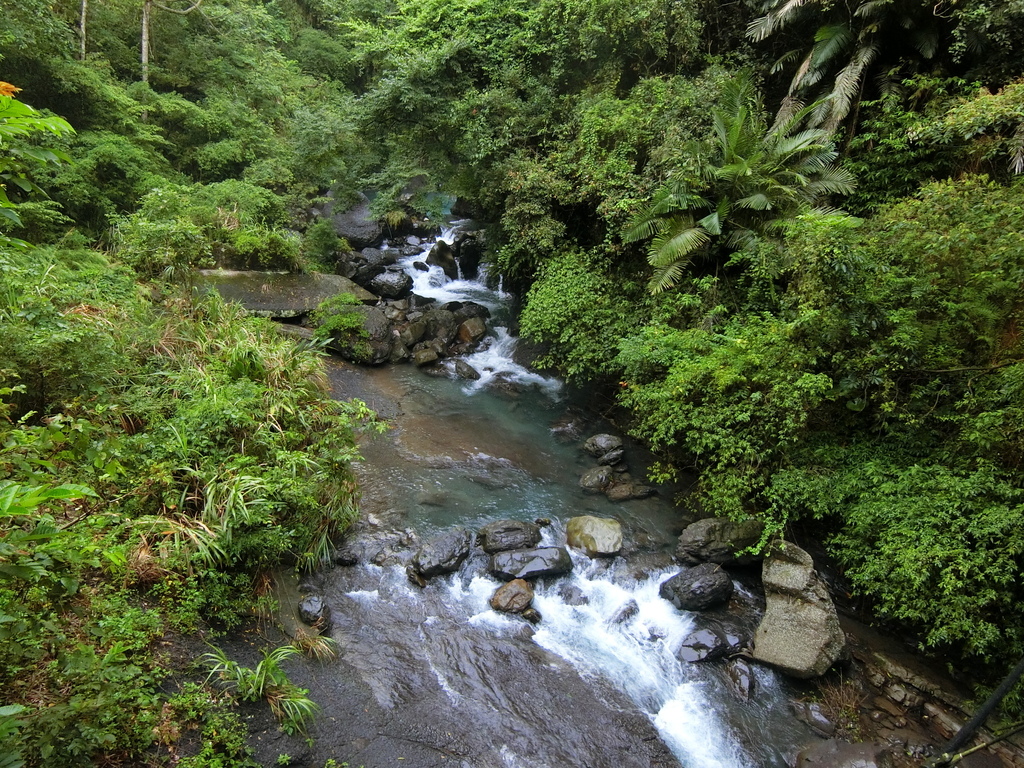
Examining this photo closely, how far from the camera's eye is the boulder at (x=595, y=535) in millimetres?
8026

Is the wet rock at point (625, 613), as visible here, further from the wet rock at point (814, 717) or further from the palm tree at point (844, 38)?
the palm tree at point (844, 38)

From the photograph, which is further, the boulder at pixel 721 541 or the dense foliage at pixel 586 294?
the boulder at pixel 721 541

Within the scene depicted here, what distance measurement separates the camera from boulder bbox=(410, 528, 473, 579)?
7383 mm

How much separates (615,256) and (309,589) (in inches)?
325

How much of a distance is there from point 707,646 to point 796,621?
114cm

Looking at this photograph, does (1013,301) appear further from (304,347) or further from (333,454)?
(304,347)

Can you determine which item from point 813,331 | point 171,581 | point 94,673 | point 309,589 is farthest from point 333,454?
point 813,331

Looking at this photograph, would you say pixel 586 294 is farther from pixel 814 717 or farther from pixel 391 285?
pixel 391 285

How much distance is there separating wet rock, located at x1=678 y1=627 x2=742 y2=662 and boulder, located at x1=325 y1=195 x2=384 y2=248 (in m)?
15.5

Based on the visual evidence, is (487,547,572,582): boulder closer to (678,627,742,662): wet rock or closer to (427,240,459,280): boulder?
(678,627,742,662): wet rock

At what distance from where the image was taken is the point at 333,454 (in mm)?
7266

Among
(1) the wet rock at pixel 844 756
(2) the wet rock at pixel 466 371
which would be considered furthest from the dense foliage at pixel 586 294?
(2) the wet rock at pixel 466 371

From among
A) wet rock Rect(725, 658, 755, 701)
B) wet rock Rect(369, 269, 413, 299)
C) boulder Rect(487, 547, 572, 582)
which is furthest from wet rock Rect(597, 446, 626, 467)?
wet rock Rect(369, 269, 413, 299)

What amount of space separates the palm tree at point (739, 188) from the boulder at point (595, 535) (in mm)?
4193
